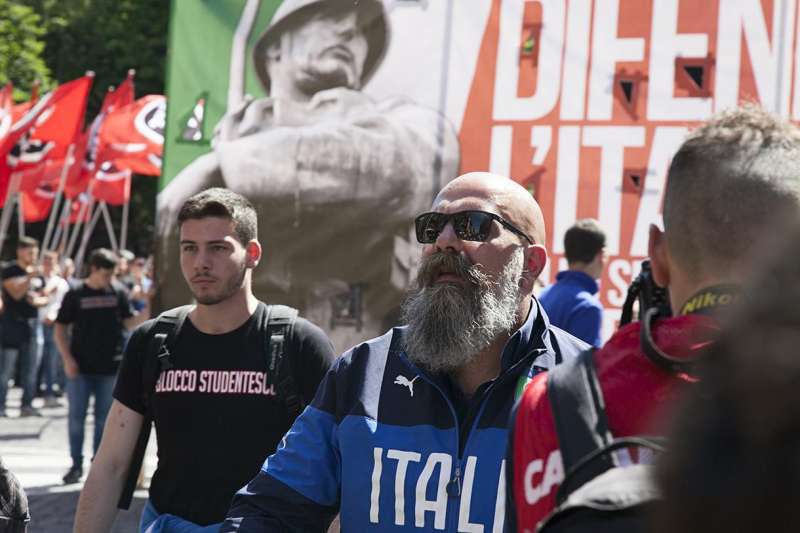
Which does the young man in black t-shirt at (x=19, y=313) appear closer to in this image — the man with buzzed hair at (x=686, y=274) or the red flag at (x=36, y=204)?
the red flag at (x=36, y=204)

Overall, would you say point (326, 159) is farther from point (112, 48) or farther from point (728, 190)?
point (112, 48)

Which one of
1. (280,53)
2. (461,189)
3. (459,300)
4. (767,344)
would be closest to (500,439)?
(459,300)

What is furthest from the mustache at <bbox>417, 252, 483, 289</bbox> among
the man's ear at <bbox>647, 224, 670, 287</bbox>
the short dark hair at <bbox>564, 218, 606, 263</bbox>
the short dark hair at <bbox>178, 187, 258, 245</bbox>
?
the short dark hair at <bbox>564, 218, 606, 263</bbox>

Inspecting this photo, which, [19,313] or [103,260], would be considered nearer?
[103,260]

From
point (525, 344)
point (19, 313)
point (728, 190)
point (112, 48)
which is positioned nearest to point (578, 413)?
point (728, 190)

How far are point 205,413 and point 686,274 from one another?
283 cm

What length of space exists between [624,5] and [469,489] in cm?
505

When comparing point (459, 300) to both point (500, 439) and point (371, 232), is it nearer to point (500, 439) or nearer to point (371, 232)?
point (500, 439)

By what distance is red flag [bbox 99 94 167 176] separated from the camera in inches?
693

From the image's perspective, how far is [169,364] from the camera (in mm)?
4398

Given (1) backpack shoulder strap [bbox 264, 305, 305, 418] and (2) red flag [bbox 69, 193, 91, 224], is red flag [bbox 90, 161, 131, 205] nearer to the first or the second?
(2) red flag [bbox 69, 193, 91, 224]

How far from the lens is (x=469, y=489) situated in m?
2.88

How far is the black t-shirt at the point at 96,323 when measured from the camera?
10852mm

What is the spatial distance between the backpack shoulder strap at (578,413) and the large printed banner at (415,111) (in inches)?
218
